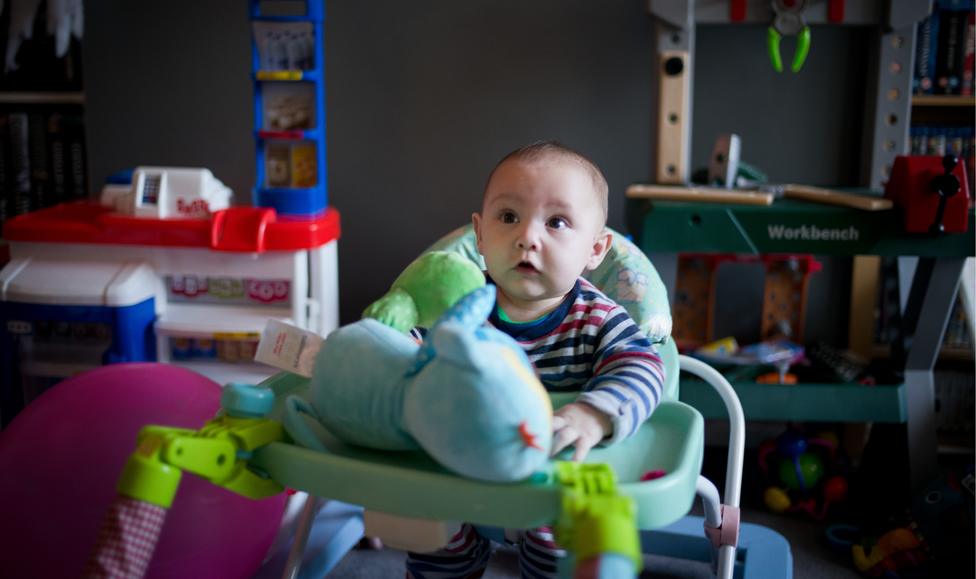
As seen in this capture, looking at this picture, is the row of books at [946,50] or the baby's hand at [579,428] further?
the row of books at [946,50]

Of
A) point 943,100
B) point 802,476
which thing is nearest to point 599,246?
point 802,476

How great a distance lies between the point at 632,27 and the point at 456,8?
42cm

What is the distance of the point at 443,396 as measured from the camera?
0.69 metres

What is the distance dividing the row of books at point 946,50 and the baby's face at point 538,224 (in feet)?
4.53

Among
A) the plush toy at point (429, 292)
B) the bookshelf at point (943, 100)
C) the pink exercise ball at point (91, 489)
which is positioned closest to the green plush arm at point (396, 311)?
the plush toy at point (429, 292)

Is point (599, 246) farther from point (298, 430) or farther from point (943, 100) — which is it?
point (943, 100)

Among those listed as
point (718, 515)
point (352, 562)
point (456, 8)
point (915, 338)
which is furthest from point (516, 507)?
point (456, 8)

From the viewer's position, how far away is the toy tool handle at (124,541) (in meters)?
0.72

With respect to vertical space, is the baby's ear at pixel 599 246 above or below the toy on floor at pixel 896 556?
above

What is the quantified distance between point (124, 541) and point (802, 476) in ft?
4.56

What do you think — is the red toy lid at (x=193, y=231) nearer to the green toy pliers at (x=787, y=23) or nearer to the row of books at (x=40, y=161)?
the row of books at (x=40, y=161)

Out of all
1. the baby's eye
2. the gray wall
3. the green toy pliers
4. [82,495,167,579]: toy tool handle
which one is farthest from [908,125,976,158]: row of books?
[82,495,167,579]: toy tool handle

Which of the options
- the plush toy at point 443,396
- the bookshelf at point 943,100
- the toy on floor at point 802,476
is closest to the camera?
the plush toy at point 443,396

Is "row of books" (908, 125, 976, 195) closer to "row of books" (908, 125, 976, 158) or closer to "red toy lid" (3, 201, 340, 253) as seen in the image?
"row of books" (908, 125, 976, 158)
